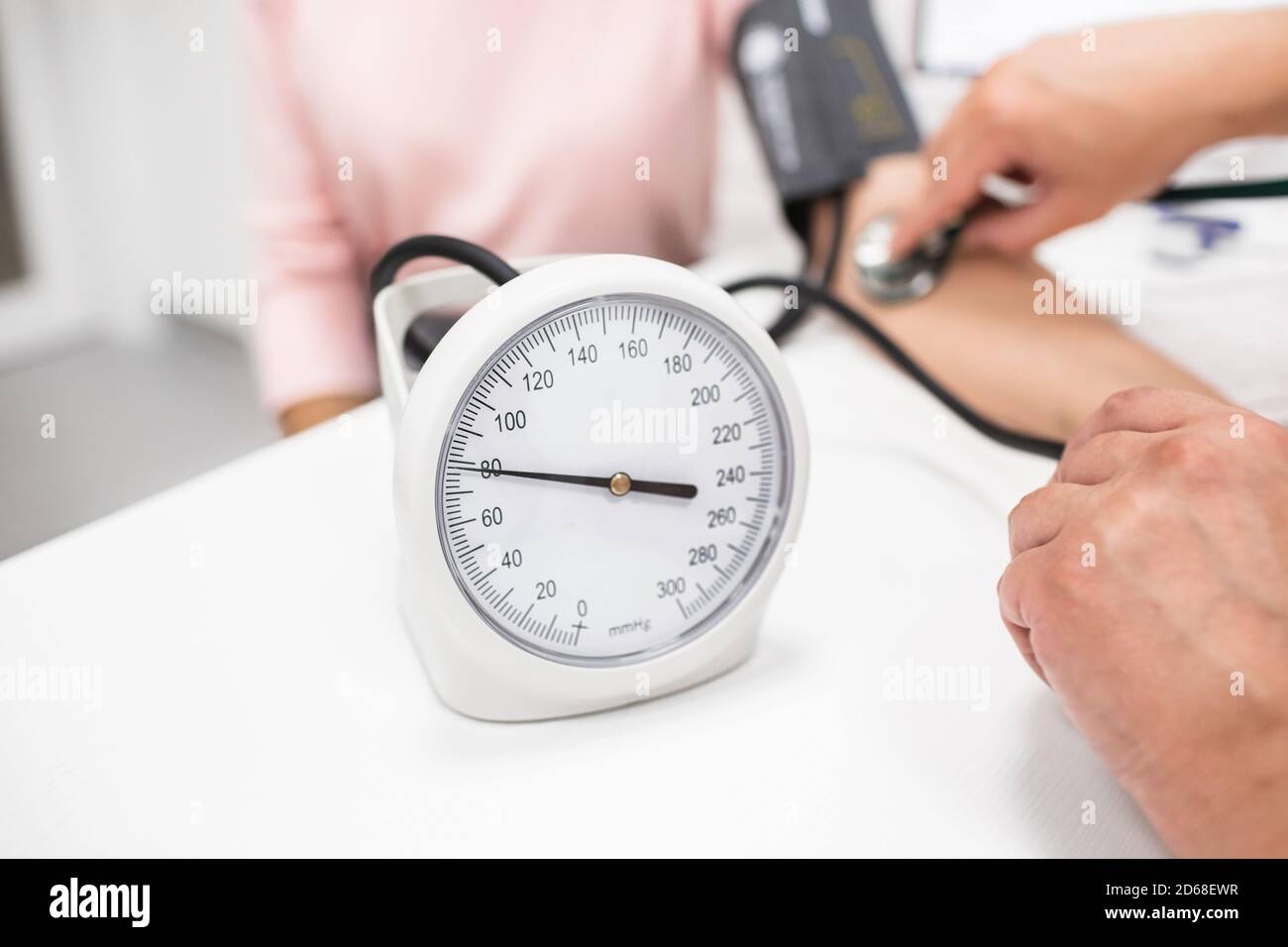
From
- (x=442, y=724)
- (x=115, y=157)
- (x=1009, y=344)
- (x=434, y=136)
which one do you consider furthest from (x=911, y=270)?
(x=115, y=157)

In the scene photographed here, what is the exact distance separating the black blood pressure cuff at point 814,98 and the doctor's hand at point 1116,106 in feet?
0.45

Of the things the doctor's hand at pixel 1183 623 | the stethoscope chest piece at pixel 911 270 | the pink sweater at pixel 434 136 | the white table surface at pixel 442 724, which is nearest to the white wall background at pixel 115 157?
the pink sweater at pixel 434 136

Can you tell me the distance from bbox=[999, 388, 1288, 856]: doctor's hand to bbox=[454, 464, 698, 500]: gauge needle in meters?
0.12

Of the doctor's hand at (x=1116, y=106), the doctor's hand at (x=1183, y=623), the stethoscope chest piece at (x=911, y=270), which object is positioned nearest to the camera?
the doctor's hand at (x=1183, y=623)

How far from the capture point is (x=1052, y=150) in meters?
0.58

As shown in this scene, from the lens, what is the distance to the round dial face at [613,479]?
35cm

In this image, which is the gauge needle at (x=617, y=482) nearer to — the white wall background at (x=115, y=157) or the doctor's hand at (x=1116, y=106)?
the doctor's hand at (x=1116, y=106)

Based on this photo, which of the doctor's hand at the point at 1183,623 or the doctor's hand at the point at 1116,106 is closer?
the doctor's hand at the point at 1183,623

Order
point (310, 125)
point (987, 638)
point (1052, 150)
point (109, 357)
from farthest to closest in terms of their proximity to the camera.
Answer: point (109, 357) < point (310, 125) < point (1052, 150) < point (987, 638)

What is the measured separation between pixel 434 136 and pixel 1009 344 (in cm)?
40

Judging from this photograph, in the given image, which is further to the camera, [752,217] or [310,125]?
[752,217]

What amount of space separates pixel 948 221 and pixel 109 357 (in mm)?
640
